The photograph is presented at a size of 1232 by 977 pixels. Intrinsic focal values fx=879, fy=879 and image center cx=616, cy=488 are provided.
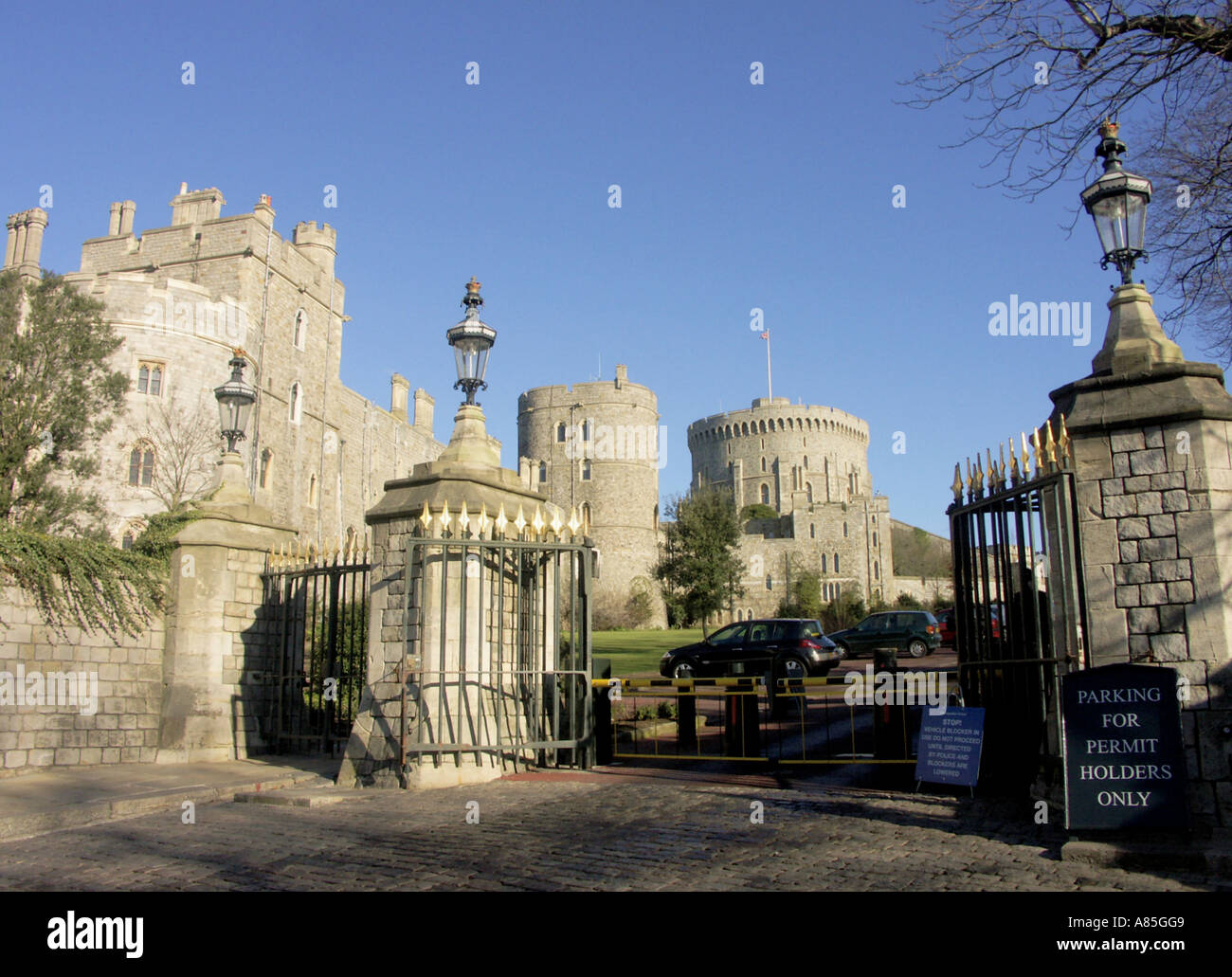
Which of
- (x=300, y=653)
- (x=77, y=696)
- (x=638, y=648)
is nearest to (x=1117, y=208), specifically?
(x=300, y=653)

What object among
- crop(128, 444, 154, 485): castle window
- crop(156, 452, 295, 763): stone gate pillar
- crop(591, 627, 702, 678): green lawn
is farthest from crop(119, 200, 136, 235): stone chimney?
crop(156, 452, 295, 763): stone gate pillar

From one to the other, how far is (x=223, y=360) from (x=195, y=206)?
8.39 meters

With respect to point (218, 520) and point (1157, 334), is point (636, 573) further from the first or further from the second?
point (1157, 334)

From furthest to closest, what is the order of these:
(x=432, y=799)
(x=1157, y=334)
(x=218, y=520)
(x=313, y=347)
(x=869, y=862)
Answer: (x=313, y=347) < (x=218, y=520) < (x=432, y=799) < (x=1157, y=334) < (x=869, y=862)

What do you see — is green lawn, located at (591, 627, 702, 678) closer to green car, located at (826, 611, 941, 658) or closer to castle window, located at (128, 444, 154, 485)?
green car, located at (826, 611, 941, 658)

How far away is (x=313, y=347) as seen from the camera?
37.3 m

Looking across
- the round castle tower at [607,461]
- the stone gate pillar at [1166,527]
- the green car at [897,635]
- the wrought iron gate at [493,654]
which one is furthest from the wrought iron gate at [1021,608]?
the round castle tower at [607,461]

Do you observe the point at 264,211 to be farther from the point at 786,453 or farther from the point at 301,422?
the point at 786,453

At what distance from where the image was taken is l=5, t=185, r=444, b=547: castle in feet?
92.7

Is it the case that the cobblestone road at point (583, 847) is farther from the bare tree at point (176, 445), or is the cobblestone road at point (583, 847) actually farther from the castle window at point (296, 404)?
the castle window at point (296, 404)

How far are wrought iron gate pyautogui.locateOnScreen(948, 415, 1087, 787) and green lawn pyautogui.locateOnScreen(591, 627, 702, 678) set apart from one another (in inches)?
509
